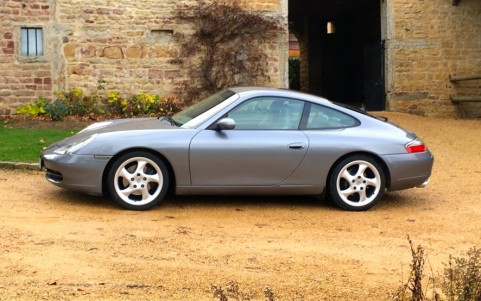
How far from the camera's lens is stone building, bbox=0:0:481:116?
48.4 ft

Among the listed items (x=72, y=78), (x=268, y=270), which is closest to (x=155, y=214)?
(x=268, y=270)

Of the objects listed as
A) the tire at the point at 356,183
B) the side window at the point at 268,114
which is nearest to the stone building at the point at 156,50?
the side window at the point at 268,114

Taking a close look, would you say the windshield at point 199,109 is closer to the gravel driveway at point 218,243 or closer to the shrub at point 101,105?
the gravel driveway at point 218,243

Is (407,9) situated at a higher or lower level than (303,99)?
higher

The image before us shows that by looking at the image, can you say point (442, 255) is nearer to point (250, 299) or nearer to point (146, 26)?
point (250, 299)

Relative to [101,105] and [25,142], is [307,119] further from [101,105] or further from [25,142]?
[101,105]

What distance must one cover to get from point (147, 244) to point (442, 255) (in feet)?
7.84

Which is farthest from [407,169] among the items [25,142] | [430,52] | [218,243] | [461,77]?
[461,77]

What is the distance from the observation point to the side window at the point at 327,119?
23.1 feet

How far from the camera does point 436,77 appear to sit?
688 inches

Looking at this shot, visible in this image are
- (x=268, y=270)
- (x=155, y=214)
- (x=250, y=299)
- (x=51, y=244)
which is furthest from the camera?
(x=155, y=214)

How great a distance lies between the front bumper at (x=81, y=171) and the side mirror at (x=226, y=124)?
1.17 m

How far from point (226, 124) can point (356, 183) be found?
59.7 inches

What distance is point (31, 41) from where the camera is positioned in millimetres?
14789
